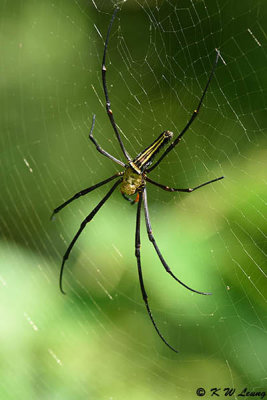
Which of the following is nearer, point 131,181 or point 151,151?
point 151,151

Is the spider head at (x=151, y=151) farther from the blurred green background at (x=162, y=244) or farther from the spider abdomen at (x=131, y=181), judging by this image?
the blurred green background at (x=162, y=244)

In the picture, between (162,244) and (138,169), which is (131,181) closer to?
(138,169)

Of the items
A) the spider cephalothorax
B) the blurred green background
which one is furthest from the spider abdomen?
the blurred green background

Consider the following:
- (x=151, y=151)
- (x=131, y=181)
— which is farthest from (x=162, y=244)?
(x=151, y=151)

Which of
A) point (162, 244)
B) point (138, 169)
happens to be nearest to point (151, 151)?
point (138, 169)

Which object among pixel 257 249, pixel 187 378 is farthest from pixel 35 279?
pixel 257 249

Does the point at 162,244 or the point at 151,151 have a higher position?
the point at 151,151

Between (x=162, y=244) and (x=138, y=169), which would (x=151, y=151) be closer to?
(x=138, y=169)

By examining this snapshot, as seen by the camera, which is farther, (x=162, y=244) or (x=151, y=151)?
(x=162, y=244)

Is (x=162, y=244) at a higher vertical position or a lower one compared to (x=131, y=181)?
lower
